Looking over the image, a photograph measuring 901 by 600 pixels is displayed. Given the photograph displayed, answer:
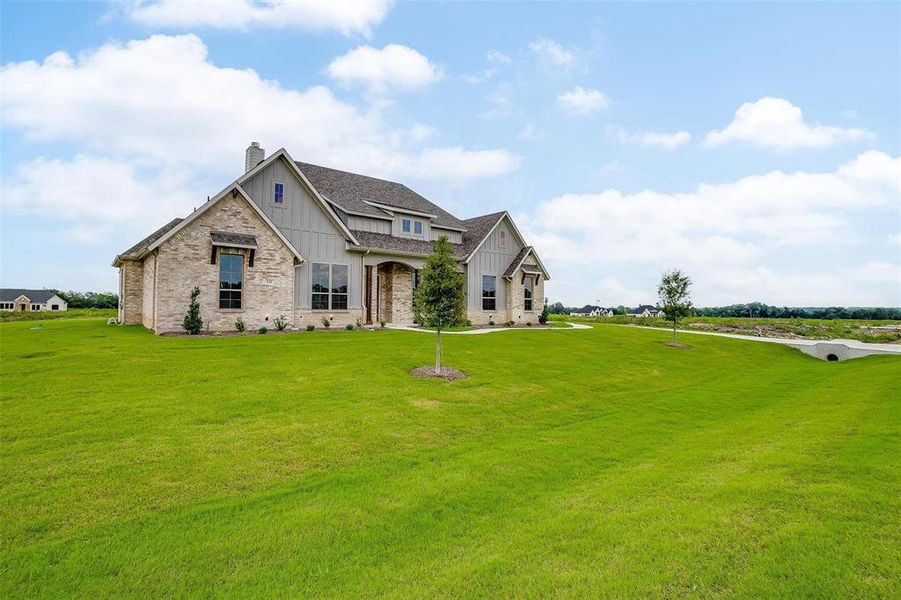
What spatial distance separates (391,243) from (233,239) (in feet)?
30.2

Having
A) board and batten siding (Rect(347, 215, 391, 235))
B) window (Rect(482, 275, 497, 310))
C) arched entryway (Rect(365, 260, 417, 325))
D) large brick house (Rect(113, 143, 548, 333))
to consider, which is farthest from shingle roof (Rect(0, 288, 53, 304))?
window (Rect(482, 275, 497, 310))

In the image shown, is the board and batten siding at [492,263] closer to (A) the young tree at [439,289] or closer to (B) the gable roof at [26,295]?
(A) the young tree at [439,289]

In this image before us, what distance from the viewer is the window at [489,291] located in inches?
1222

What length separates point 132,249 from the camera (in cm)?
2472

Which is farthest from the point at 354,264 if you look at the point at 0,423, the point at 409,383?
the point at 0,423

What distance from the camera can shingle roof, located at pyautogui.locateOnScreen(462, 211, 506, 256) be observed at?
30.9m

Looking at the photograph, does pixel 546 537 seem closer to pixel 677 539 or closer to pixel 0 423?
pixel 677 539

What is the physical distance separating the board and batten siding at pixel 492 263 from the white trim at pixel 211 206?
1179 cm

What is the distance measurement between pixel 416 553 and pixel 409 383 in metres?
7.54

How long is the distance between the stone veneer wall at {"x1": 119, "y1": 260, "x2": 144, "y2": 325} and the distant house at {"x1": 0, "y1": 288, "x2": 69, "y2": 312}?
2967 inches

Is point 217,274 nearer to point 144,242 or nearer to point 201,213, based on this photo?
point 201,213

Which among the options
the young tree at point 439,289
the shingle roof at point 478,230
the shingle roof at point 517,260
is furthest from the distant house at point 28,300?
the young tree at point 439,289

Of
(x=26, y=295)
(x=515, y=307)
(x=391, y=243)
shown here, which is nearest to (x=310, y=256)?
(x=391, y=243)

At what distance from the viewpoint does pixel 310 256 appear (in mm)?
23312
